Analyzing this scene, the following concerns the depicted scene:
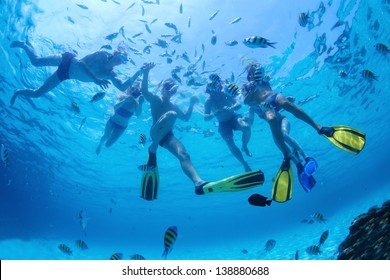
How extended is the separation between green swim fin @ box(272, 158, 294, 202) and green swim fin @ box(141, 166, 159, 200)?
3290 millimetres

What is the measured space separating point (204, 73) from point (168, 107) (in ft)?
19.8

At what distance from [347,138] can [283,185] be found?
5.97ft

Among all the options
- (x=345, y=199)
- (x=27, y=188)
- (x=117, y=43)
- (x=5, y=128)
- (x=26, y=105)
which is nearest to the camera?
(x=117, y=43)

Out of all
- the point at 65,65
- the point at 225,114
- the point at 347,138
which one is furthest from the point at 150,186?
the point at 65,65

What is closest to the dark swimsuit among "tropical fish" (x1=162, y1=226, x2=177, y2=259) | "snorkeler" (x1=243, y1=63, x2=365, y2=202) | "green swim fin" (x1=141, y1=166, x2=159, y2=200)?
"green swim fin" (x1=141, y1=166, x2=159, y2=200)

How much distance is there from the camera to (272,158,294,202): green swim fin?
6.07 m

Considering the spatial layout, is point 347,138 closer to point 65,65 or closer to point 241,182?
point 241,182

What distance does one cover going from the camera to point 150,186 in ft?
25.0

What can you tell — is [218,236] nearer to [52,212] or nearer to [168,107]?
[52,212]

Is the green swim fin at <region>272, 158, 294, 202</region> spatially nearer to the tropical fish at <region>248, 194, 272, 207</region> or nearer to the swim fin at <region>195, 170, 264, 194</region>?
the swim fin at <region>195, 170, 264, 194</region>

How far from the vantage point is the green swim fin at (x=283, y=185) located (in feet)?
19.9

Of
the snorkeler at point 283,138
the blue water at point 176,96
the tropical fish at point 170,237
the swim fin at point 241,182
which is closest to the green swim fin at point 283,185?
the snorkeler at point 283,138

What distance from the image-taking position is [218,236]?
112438mm

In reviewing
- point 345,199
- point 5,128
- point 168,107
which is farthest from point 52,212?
point 345,199
